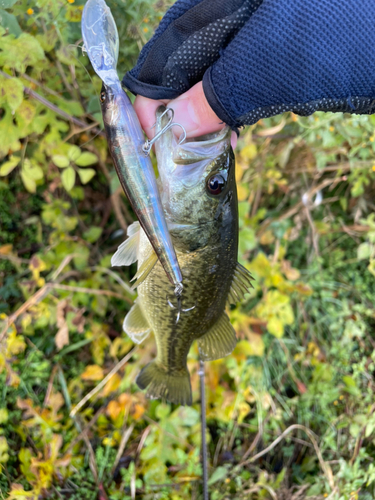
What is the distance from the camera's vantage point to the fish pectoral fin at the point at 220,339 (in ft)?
4.56

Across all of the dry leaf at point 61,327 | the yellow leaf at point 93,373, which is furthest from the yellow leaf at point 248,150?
the yellow leaf at point 93,373

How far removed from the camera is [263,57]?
0.92 metres

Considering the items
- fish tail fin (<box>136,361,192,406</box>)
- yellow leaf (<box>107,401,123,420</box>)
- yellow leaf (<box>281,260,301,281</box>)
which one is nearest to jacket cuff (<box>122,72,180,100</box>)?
fish tail fin (<box>136,361,192,406</box>)

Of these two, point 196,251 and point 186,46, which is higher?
point 186,46

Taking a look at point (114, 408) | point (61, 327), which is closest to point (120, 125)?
point (61, 327)

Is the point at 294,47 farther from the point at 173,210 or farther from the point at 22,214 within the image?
the point at 22,214

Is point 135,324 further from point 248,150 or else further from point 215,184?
point 248,150

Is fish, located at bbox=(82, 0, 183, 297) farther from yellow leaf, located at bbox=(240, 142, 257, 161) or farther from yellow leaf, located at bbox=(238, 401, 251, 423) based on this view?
yellow leaf, located at bbox=(238, 401, 251, 423)

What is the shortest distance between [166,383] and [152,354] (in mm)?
660

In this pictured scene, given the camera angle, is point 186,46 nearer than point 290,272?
Yes

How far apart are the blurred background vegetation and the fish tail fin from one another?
0.55m

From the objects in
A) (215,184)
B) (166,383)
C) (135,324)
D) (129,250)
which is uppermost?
(215,184)

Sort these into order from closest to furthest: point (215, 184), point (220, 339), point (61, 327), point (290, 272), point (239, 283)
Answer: point (215, 184), point (239, 283), point (220, 339), point (61, 327), point (290, 272)

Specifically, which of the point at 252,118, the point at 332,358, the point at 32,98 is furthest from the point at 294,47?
the point at 332,358
